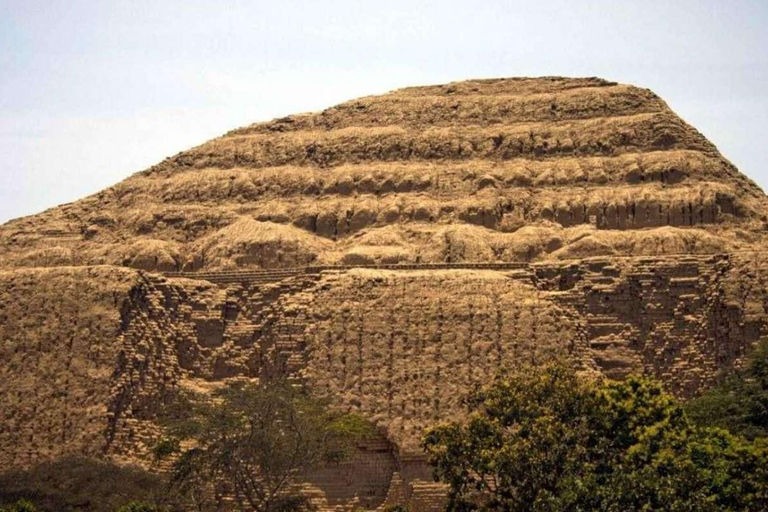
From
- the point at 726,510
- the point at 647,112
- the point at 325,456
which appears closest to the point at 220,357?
the point at 325,456

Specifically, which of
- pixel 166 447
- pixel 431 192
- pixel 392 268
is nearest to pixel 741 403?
pixel 392 268

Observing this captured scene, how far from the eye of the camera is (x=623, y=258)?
177 feet

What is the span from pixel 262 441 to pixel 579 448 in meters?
9.26

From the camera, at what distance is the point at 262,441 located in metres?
48.6

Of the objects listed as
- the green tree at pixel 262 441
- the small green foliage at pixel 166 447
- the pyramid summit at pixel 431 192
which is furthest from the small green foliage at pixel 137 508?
the pyramid summit at pixel 431 192

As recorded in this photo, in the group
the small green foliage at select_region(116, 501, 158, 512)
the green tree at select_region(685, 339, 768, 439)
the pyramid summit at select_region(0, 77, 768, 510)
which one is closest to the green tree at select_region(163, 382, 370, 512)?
the small green foliage at select_region(116, 501, 158, 512)

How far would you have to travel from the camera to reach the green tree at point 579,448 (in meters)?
41.2

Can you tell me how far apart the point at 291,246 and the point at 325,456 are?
10316 mm

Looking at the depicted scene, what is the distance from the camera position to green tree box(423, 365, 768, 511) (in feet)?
135

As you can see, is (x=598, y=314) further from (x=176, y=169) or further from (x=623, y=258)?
(x=176, y=169)

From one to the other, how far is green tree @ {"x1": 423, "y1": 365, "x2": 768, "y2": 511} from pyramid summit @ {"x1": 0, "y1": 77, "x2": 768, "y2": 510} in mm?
5508

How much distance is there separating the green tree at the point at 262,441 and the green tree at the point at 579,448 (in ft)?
13.4

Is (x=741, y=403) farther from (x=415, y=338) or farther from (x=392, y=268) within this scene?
(x=392, y=268)

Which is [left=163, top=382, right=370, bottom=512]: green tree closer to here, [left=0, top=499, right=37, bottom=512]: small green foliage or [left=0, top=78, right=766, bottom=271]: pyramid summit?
[left=0, top=499, right=37, bottom=512]: small green foliage
